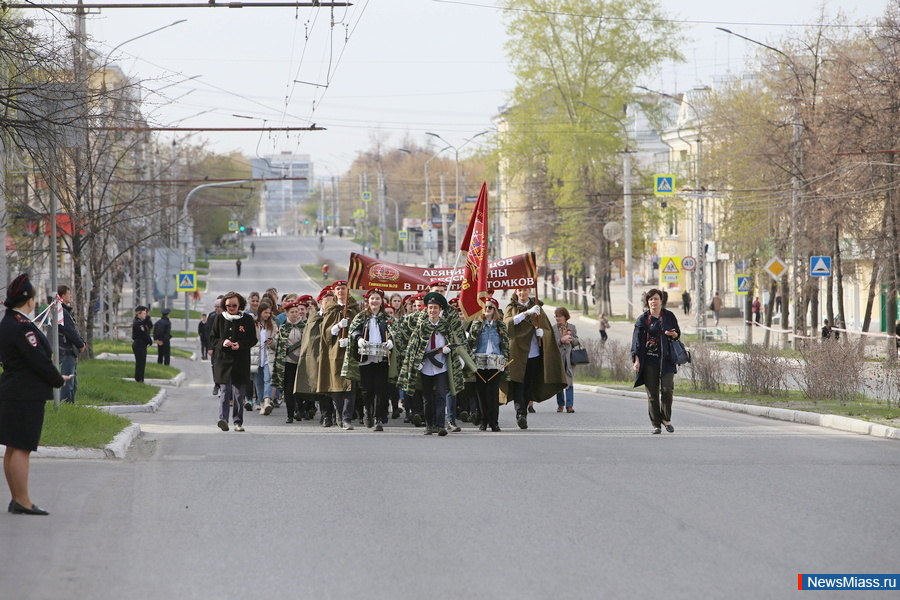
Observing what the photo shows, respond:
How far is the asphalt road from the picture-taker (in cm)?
652

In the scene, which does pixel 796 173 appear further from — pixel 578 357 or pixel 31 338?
pixel 31 338

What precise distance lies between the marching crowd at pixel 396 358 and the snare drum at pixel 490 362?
0.04 feet

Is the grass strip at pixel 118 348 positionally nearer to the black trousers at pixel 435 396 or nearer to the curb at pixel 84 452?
the black trousers at pixel 435 396

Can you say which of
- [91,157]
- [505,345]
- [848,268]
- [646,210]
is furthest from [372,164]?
[505,345]

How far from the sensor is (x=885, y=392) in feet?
61.1

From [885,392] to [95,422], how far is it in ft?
→ 40.5

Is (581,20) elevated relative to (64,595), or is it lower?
elevated

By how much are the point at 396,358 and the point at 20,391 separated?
21.7 ft

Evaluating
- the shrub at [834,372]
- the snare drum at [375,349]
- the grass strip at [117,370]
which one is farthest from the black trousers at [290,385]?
the shrub at [834,372]

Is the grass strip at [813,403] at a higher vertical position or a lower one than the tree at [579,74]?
lower

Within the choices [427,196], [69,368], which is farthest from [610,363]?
[427,196]

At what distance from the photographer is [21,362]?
28.0ft

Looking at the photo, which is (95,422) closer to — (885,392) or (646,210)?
(885,392)

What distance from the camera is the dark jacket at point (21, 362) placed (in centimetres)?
848
